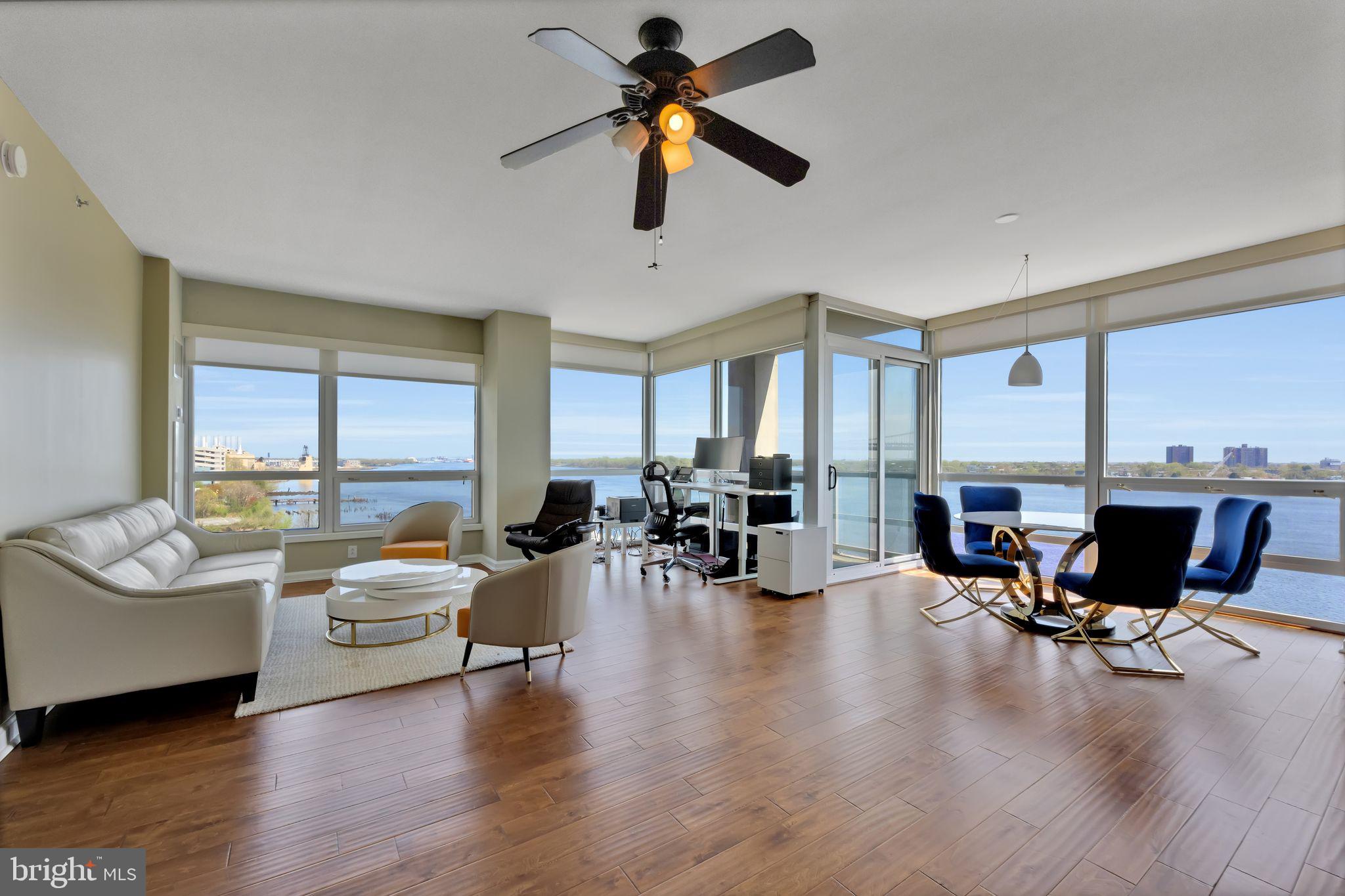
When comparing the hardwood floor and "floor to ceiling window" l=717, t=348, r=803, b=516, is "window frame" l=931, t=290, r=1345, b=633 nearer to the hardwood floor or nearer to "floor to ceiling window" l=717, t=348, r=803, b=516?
the hardwood floor

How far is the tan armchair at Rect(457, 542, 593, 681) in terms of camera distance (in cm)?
309

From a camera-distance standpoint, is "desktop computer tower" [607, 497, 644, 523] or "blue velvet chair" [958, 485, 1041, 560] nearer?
"blue velvet chair" [958, 485, 1041, 560]

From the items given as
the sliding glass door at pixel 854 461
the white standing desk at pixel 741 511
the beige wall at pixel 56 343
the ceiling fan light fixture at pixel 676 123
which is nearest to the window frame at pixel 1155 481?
the sliding glass door at pixel 854 461

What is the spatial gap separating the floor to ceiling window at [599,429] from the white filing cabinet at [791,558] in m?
2.61

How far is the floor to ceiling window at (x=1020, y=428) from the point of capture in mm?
5359

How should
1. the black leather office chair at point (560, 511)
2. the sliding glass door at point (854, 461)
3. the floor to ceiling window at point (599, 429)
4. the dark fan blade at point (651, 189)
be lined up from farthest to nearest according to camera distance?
the floor to ceiling window at point (599, 429), the sliding glass door at point (854, 461), the black leather office chair at point (560, 511), the dark fan blade at point (651, 189)

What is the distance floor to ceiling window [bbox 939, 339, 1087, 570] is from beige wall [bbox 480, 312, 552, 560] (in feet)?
14.9

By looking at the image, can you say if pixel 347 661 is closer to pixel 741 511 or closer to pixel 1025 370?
pixel 741 511

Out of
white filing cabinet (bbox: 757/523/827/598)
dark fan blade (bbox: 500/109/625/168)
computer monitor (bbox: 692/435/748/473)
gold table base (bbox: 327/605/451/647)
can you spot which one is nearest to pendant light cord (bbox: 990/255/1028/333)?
white filing cabinet (bbox: 757/523/827/598)

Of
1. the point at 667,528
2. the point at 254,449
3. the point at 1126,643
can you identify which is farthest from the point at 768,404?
the point at 254,449

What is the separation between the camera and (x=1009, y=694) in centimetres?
305

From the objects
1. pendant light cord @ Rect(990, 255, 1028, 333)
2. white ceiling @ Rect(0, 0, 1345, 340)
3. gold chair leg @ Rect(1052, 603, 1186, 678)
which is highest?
white ceiling @ Rect(0, 0, 1345, 340)

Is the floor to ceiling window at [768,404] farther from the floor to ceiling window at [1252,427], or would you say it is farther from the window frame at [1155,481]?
the floor to ceiling window at [1252,427]

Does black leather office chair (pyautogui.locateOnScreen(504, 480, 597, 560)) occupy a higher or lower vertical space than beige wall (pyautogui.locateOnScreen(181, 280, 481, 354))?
lower
